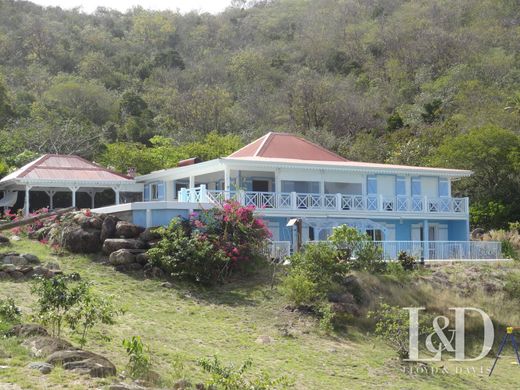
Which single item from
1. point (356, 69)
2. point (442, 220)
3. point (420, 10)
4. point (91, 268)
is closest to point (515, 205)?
point (442, 220)

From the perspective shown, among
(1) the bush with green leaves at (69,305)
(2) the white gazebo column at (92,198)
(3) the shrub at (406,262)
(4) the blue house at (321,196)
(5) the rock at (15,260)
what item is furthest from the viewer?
(2) the white gazebo column at (92,198)

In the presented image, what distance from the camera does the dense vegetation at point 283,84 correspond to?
42.9 m

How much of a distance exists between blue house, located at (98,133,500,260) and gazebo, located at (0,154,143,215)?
1.41 m

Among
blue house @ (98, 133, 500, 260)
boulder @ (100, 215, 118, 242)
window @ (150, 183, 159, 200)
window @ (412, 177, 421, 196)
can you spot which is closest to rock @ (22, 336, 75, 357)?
boulder @ (100, 215, 118, 242)

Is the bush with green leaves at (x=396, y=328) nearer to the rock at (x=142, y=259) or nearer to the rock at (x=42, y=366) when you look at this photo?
the rock at (x=142, y=259)

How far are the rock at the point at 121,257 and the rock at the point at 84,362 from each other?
10.2 m

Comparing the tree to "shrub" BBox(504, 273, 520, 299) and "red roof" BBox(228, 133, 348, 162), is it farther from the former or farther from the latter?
"shrub" BBox(504, 273, 520, 299)

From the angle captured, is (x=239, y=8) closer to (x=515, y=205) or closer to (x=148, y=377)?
(x=515, y=205)

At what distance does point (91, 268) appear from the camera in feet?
74.1

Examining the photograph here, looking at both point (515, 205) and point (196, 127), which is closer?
point (515, 205)

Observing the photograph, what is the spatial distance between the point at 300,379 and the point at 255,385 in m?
3.81

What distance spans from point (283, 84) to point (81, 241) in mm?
50284

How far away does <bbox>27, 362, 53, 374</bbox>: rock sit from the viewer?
461 inches

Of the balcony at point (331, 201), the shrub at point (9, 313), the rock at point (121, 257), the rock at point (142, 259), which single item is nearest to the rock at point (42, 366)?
the shrub at point (9, 313)
